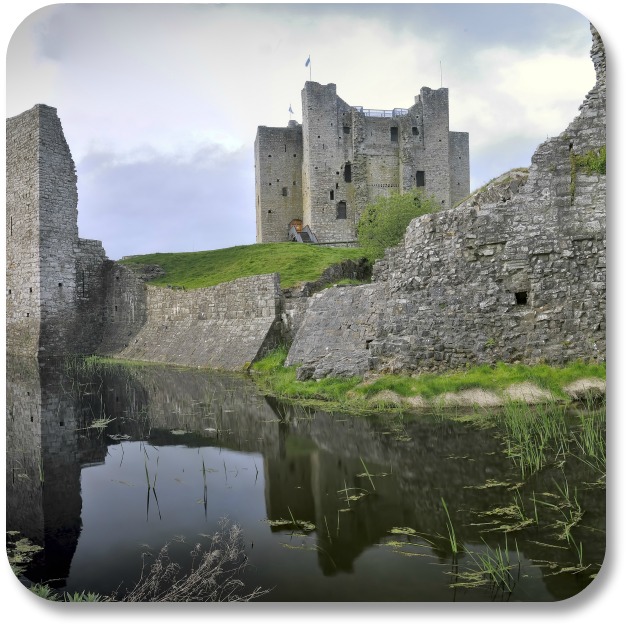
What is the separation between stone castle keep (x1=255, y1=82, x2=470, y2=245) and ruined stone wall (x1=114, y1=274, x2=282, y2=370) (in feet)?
89.0

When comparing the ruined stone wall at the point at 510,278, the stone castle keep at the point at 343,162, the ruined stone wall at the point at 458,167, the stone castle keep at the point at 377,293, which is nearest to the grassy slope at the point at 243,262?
the stone castle keep at the point at 377,293

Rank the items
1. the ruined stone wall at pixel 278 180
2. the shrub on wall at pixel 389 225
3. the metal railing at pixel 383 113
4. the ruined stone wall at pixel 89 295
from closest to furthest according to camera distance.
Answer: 1. the ruined stone wall at pixel 89 295
2. the shrub on wall at pixel 389 225
3. the metal railing at pixel 383 113
4. the ruined stone wall at pixel 278 180

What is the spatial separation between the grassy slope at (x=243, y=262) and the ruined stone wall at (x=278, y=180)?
22.8 meters

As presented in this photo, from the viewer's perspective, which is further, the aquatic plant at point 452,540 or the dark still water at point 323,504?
the aquatic plant at point 452,540

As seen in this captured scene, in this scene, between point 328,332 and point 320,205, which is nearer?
point 328,332

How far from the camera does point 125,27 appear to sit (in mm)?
6500

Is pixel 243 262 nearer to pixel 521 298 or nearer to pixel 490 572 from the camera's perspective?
pixel 521 298

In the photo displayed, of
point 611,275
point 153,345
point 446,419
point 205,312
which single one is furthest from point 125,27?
point 153,345

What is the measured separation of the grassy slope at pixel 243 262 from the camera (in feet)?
72.3

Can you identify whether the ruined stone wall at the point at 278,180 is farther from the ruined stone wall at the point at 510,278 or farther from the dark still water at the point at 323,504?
the dark still water at the point at 323,504

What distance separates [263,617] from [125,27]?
6.09 metres

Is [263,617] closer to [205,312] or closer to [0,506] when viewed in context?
[0,506]

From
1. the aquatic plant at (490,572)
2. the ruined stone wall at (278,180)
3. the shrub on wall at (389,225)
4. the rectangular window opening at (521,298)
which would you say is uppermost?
the ruined stone wall at (278,180)

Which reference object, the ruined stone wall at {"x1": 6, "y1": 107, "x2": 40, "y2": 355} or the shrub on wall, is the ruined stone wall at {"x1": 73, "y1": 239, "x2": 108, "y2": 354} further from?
the shrub on wall
